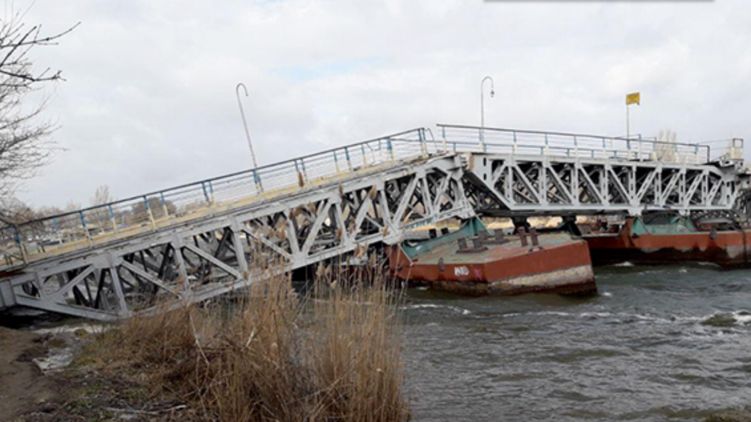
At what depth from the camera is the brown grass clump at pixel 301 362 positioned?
460 cm

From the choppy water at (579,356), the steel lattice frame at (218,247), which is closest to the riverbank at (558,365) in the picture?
the choppy water at (579,356)

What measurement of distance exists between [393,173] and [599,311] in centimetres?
821

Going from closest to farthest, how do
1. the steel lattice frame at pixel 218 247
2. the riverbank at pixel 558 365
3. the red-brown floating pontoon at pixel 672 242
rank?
the riverbank at pixel 558 365 → the steel lattice frame at pixel 218 247 → the red-brown floating pontoon at pixel 672 242

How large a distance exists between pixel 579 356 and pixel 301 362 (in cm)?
743

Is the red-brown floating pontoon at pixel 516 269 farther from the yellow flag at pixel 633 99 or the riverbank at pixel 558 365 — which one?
the yellow flag at pixel 633 99

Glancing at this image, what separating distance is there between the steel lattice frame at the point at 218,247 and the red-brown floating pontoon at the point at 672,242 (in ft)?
40.1

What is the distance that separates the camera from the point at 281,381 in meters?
4.62

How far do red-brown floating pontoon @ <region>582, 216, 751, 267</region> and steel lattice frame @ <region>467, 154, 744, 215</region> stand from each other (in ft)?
3.65

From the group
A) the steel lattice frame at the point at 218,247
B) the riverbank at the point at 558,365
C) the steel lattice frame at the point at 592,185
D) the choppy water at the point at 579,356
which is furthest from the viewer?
the steel lattice frame at the point at 592,185

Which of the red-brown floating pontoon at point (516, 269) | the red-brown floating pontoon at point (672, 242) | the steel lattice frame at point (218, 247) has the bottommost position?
the red-brown floating pontoon at point (672, 242)

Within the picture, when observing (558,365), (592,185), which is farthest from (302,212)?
(592,185)

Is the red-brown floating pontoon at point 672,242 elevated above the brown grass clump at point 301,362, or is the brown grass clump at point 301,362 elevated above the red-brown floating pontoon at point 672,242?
the brown grass clump at point 301,362

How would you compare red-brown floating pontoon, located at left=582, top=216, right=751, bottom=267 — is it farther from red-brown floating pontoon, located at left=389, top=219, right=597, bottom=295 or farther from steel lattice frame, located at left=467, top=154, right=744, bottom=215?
red-brown floating pontoon, located at left=389, top=219, right=597, bottom=295

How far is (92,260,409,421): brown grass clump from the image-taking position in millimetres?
4598
